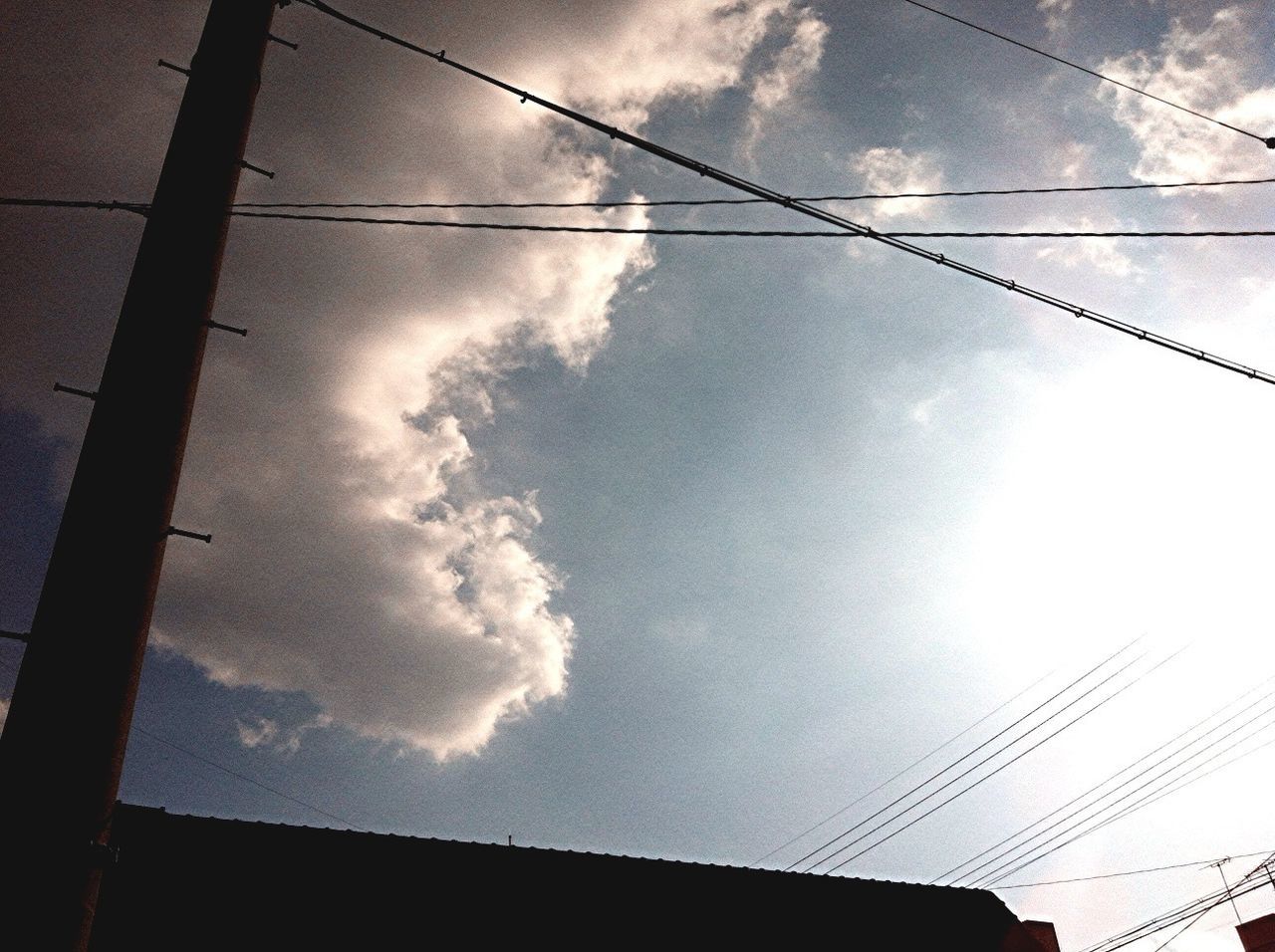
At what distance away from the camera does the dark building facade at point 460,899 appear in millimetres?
8844

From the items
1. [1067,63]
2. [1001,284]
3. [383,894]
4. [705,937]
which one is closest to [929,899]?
[705,937]

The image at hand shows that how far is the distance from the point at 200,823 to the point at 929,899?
945 cm

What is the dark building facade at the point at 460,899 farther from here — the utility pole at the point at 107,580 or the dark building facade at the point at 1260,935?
the dark building facade at the point at 1260,935

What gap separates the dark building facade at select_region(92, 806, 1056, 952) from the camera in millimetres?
8844

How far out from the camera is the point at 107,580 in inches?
119

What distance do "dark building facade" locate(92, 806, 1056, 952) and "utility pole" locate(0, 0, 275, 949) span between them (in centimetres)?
731

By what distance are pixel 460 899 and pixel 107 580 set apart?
8.17m

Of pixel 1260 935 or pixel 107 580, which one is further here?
pixel 1260 935

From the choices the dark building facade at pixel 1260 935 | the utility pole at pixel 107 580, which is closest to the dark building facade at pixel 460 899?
the utility pole at pixel 107 580

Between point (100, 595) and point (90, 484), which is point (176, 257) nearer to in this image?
point (90, 484)

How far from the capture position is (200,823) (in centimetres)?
923

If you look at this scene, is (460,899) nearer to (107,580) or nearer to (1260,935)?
(107,580)

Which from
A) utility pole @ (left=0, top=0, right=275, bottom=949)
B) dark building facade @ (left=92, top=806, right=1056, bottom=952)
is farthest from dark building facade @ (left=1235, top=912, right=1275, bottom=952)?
utility pole @ (left=0, top=0, right=275, bottom=949)

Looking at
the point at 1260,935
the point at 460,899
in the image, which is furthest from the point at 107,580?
the point at 1260,935
